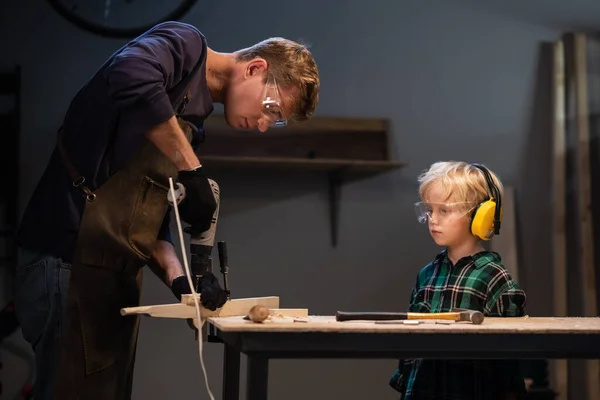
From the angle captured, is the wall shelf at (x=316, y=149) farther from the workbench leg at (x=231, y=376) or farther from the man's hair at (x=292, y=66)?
the workbench leg at (x=231, y=376)

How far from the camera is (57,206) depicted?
173cm

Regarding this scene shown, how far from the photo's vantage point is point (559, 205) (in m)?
3.80

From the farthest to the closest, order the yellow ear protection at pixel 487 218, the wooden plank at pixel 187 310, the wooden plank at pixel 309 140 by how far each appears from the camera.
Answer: the wooden plank at pixel 309 140
the yellow ear protection at pixel 487 218
the wooden plank at pixel 187 310

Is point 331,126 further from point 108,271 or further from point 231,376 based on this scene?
point 108,271

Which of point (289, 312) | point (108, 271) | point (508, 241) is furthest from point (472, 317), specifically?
point (508, 241)

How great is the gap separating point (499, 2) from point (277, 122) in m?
2.48

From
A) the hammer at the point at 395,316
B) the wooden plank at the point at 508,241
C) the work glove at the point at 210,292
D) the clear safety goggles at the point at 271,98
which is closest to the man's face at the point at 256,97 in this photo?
the clear safety goggles at the point at 271,98

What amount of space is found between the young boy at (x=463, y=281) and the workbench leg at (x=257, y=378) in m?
0.93

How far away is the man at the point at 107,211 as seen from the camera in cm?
165

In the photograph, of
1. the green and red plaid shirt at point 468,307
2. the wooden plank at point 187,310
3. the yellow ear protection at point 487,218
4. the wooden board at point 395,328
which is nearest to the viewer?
the wooden board at point 395,328

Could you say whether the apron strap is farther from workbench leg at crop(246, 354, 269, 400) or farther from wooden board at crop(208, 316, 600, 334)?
workbench leg at crop(246, 354, 269, 400)

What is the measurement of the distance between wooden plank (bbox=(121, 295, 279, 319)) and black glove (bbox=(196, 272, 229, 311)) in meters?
0.02

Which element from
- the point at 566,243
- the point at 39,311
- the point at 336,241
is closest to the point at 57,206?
the point at 39,311

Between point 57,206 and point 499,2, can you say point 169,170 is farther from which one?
point 499,2
